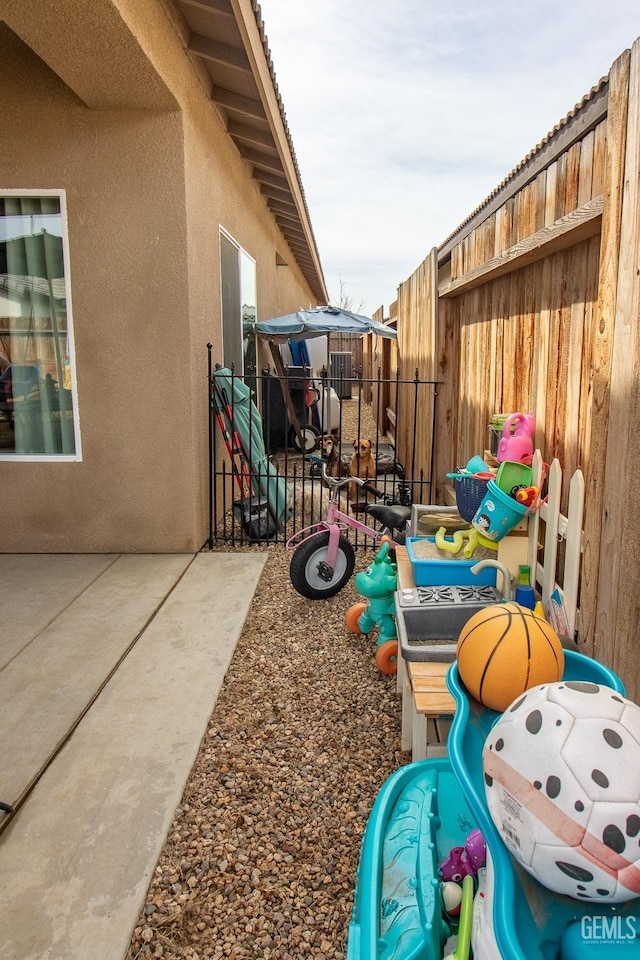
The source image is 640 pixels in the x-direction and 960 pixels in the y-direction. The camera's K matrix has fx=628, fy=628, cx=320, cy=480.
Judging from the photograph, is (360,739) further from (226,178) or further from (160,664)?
(226,178)

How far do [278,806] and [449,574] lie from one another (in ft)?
3.86

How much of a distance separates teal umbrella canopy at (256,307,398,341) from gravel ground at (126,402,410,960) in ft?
16.1

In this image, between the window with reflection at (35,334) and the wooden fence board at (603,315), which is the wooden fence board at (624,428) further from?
the window with reflection at (35,334)

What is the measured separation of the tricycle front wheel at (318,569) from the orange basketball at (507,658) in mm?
2355

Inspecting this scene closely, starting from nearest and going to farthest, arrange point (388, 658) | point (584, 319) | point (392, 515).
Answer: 1. point (584, 319)
2. point (388, 658)
3. point (392, 515)

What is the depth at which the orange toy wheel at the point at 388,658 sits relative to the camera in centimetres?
323

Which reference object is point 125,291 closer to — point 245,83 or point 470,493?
point 245,83

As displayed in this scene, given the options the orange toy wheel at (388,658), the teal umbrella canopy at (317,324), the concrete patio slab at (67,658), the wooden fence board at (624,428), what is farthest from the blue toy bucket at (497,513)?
the teal umbrella canopy at (317,324)

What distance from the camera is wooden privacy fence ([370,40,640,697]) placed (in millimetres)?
2018

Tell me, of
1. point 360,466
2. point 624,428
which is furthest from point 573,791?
point 360,466

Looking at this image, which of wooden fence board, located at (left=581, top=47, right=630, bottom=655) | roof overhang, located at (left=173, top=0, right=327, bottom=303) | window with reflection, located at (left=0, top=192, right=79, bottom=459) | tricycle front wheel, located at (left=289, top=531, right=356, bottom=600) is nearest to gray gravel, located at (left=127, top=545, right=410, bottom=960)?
tricycle front wheel, located at (left=289, top=531, right=356, bottom=600)

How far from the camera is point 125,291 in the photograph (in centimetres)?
470

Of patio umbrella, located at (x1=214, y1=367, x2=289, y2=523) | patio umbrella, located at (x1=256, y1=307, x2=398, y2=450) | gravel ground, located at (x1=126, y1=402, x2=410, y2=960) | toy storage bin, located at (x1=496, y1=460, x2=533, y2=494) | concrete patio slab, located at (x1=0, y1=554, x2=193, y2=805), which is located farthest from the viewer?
patio umbrella, located at (x1=256, y1=307, x2=398, y2=450)

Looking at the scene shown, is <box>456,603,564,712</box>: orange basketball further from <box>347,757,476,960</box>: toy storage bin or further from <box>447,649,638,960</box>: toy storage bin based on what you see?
<box>347,757,476,960</box>: toy storage bin
